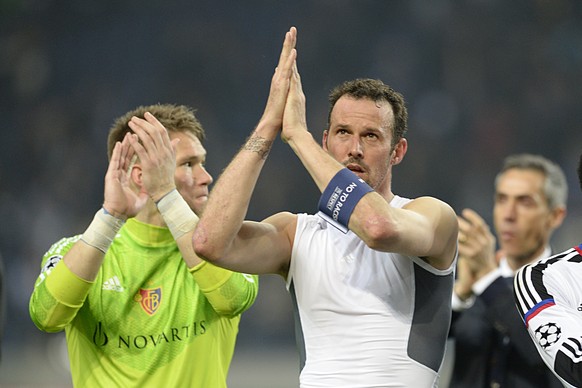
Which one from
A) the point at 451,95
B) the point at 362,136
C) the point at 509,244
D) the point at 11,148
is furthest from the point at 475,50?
the point at 362,136

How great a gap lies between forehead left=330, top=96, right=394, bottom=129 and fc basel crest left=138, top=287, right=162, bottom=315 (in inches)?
43.6

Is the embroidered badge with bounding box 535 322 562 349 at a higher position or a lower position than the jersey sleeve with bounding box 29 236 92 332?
higher

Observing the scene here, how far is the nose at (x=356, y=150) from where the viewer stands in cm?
349

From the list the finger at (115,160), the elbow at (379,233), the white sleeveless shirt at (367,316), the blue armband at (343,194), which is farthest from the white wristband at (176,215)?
the elbow at (379,233)

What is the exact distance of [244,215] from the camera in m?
3.46

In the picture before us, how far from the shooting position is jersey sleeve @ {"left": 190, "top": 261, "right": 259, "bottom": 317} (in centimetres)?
383

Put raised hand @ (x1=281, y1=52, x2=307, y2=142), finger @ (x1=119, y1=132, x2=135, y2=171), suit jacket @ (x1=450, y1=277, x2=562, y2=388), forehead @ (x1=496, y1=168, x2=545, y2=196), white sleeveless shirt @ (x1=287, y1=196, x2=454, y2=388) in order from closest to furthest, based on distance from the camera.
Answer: white sleeveless shirt @ (x1=287, y1=196, x2=454, y2=388)
raised hand @ (x1=281, y1=52, x2=307, y2=142)
finger @ (x1=119, y1=132, x2=135, y2=171)
suit jacket @ (x1=450, y1=277, x2=562, y2=388)
forehead @ (x1=496, y1=168, x2=545, y2=196)

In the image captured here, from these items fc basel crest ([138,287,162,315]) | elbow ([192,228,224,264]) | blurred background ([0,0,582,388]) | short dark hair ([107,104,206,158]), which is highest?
blurred background ([0,0,582,388])

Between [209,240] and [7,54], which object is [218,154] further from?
[209,240]

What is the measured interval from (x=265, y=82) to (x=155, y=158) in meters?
8.34

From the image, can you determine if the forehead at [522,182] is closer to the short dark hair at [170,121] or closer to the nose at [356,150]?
the short dark hair at [170,121]

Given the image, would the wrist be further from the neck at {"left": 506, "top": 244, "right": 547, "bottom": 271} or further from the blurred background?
the blurred background

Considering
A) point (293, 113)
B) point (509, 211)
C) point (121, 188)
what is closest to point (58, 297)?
point (121, 188)

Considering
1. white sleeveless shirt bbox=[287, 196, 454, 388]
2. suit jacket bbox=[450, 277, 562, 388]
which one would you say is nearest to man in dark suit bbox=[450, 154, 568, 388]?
suit jacket bbox=[450, 277, 562, 388]
